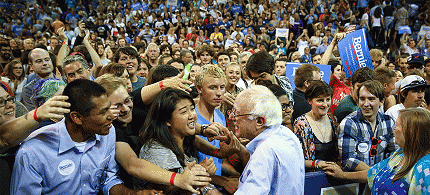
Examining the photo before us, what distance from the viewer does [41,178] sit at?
86.9 inches

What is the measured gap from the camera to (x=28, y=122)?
214 cm

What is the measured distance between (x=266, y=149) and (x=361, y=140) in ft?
4.73

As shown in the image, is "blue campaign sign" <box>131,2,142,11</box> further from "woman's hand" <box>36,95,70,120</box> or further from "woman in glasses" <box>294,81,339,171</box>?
"woman's hand" <box>36,95,70,120</box>

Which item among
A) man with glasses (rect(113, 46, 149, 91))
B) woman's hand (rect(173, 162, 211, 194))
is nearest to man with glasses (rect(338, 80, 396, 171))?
woman's hand (rect(173, 162, 211, 194))

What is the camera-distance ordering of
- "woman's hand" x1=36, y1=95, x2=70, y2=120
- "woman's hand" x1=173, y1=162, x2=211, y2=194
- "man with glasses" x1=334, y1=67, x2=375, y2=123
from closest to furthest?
"woman's hand" x1=36, y1=95, x2=70, y2=120, "woman's hand" x1=173, y1=162, x2=211, y2=194, "man with glasses" x1=334, y1=67, x2=375, y2=123

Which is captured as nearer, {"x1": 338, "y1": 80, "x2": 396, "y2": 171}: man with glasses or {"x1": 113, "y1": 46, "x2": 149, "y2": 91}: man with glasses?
{"x1": 338, "y1": 80, "x2": 396, "y2": 171}: man with glasses

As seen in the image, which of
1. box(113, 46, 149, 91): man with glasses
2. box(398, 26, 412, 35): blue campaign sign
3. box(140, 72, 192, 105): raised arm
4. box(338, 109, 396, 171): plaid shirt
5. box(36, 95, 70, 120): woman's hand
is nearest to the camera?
box(36, 95, 70, 120): woman's hand

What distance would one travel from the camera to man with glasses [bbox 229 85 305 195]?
2.21 meters

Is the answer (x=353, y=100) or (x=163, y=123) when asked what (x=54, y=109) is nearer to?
(x=163, y=123)

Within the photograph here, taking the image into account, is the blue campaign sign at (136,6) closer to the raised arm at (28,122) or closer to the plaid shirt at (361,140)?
the plaid shirt at (361,140)

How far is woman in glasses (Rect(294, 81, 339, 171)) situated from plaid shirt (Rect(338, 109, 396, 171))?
163 millimetres

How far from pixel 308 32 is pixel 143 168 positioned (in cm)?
1424

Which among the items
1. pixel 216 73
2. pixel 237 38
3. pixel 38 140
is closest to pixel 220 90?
pixel 216 73

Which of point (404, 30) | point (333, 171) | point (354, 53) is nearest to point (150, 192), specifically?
point (333, 171)
